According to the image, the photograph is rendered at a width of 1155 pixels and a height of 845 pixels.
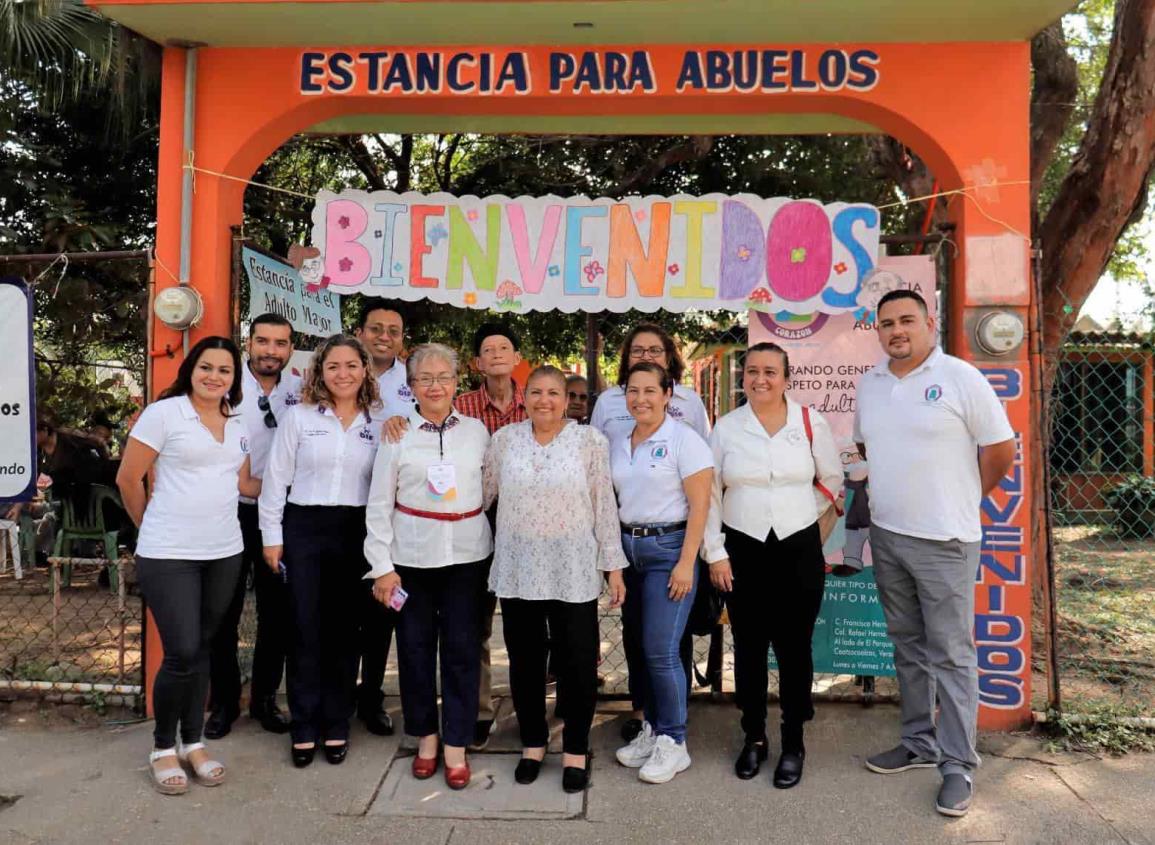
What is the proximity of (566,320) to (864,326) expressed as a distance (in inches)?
254

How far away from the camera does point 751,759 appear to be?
3.60m

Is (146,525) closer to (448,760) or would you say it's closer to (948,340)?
(448,760)

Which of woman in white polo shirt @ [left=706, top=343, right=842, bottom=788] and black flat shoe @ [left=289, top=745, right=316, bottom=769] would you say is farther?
black flat shoe @ [left=289, top=745, right=316, bottom=769]

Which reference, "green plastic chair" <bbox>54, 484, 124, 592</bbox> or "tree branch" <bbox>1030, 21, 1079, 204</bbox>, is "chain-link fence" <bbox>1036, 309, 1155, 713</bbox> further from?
"green plastic chair" <bbox>54, 484, 124, 592</bbox>

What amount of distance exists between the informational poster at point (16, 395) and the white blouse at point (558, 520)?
7.97 ft

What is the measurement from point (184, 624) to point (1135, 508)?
40.7 feet

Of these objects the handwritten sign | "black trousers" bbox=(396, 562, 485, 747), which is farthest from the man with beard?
"black trousers" bbox=(396, 562, 485, 747)

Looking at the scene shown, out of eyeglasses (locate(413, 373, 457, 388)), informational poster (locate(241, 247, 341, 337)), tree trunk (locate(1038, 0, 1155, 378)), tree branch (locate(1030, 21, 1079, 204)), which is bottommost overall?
eyeglasses (locate(413, 373, 457, 388))

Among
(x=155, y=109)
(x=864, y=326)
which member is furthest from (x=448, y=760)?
(x=155, y=109)

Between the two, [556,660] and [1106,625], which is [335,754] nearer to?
[556,660]

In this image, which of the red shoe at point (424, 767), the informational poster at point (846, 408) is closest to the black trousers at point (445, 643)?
the red shoe at point (424, 767)

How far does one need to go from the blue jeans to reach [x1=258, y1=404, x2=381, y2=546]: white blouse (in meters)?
1.17

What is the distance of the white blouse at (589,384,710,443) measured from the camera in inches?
149

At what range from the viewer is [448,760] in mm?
3549
